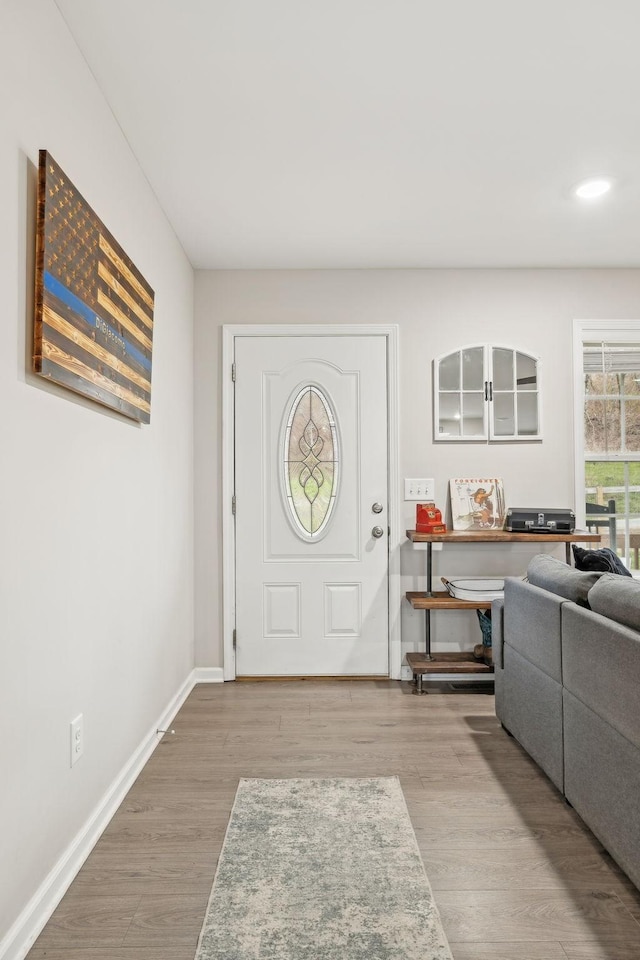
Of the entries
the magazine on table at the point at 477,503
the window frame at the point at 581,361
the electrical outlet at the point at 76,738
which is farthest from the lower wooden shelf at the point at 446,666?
the electrical outlet at the point at 76,738

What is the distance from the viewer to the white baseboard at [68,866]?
156 cm

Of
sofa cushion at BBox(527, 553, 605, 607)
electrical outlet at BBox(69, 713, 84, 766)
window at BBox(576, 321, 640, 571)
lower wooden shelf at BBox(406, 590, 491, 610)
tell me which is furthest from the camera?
window at BBox(576, 321, 640, 571)

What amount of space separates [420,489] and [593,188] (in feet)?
5.86

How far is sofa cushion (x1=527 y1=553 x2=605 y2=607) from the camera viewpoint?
2.31m

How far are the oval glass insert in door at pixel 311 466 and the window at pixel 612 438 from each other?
153 centimetres

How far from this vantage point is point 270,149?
8.43 feet

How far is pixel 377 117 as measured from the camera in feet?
A: 7.69

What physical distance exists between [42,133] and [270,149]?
1.09 m

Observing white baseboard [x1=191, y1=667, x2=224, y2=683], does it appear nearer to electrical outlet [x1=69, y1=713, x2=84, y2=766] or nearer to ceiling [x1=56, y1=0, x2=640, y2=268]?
electrical outlet [x1=69, y1=713, x2=84, y2=766]

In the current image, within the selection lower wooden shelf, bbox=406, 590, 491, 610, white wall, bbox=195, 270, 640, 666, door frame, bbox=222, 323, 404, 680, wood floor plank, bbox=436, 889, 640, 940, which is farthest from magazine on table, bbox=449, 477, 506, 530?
wood floor plank, bbox=436, 889, 640, 940

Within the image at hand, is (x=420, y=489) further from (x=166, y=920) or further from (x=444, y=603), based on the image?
(x=166, y=920)

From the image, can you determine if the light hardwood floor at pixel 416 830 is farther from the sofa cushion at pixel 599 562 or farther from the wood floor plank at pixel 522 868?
the sofa cushion at pixel 599 562

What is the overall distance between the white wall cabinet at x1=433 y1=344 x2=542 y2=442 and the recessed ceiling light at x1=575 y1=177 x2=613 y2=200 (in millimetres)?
1067

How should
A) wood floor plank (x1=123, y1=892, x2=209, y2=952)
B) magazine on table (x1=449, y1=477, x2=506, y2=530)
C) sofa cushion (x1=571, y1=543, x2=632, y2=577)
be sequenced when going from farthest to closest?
magazine on table (x1=449, y1=477, x2=506, y2=530) → sofa cushion (x1=571, y1=543, x2=632, y2=577) → wood floor plank (x1=123, y1=892, x2=209, y2=952)
